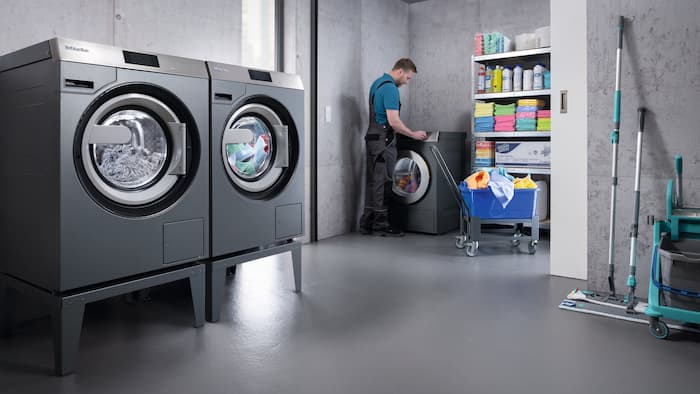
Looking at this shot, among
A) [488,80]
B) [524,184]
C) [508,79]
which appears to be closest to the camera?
[524,184]

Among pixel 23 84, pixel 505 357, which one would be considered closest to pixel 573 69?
pixel 505 357

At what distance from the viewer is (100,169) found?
2.21 metres

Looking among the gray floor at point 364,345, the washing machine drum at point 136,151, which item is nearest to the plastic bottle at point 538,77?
the gray floor at point 364,345

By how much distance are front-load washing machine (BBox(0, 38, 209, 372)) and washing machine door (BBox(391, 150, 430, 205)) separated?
9.87 feet

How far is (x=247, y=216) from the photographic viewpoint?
2.79 meters

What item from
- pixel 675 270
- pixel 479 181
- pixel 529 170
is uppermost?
pixel 529 170

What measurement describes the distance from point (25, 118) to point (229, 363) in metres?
1.30

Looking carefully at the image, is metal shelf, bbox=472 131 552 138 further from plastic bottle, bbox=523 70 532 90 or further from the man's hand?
the man's hand

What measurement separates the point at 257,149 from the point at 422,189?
2595mm

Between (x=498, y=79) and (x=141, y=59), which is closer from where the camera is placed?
(x=141, y=59)

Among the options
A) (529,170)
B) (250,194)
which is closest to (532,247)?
(529,170)

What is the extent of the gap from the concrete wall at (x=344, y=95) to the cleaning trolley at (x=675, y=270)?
3.05m

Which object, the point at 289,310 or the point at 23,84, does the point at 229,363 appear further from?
the point at 23,84

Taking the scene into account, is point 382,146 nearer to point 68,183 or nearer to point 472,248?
point 472,248
